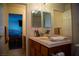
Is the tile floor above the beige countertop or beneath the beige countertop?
beneath

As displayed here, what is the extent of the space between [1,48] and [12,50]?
145mm

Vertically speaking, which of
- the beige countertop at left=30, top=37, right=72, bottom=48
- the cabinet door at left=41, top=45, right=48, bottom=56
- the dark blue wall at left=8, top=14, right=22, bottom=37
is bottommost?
the cabinet door at left=41, top=45, right=48, bottom=56

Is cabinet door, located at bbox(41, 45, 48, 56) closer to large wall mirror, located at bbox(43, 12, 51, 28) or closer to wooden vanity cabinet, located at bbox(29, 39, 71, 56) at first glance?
wooden vanity cabinet, located at bbox(29, 39, 71, 56)

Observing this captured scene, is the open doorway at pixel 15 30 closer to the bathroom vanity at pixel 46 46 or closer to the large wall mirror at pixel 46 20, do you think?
the bathroom vanity at pixel 46 46

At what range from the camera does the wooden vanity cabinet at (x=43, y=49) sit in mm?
1421

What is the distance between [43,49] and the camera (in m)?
1.43

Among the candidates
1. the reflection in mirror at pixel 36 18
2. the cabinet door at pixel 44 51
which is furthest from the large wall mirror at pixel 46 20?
the cabinet door at pixel 44 51

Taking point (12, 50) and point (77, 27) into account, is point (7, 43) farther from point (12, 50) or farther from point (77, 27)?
point (77, 27)

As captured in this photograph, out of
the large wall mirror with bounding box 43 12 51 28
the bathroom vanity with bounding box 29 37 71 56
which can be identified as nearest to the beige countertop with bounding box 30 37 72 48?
the bathroom vanity with bounding box 29 37 71 56

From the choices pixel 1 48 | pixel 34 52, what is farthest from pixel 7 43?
pixel 34 52

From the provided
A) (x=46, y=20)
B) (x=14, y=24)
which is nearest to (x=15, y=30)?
(x=14, y=24)

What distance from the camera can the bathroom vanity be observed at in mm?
1410

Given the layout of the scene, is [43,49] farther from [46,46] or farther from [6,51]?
[6,51]

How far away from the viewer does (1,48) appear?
1432 mm
